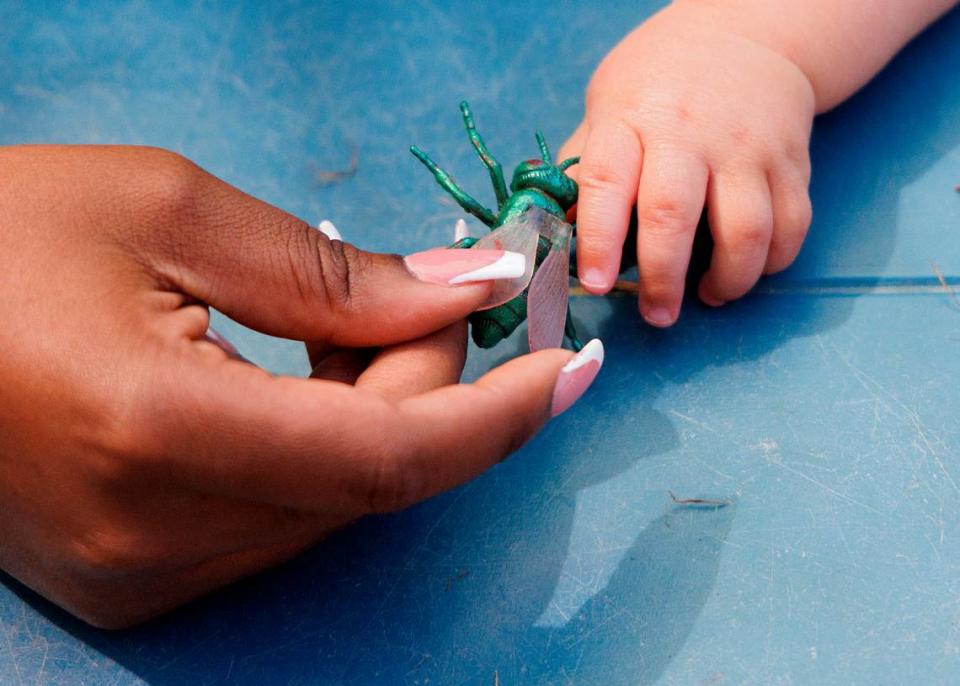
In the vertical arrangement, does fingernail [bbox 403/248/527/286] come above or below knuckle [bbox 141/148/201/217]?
below

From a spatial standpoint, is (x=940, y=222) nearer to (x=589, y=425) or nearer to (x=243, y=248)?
(x=589, y=425)

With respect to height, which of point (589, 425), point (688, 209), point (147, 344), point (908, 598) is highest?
point (147, 344)

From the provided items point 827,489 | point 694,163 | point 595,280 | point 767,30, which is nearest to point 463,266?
point 595,280

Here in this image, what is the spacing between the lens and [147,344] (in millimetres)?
533

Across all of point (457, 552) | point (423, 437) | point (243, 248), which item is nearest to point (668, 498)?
point (457, 552)

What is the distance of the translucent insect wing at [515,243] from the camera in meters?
0.73

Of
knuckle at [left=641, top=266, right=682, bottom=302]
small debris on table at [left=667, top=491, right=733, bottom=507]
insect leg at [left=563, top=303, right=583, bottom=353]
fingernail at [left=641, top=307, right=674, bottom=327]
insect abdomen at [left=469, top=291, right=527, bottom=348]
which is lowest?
small debris on table at [left=667, top=491, right=733, bottom=507]

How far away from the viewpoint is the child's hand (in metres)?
0.84

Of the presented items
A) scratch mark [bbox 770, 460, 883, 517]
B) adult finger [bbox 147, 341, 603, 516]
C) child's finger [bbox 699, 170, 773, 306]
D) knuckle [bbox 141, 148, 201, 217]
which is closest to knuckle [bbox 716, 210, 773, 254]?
child's finger [bbox 699, 170, 773, 306]

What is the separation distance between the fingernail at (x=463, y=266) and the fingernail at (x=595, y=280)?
151 millimetres

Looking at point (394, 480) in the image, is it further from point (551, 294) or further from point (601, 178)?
point (601, 178)

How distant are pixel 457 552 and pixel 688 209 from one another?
40 centimetres

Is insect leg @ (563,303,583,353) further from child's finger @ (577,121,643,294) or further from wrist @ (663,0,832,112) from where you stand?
wrist @ (663,0,832,112)

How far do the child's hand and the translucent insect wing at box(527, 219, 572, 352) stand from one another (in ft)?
0.11
